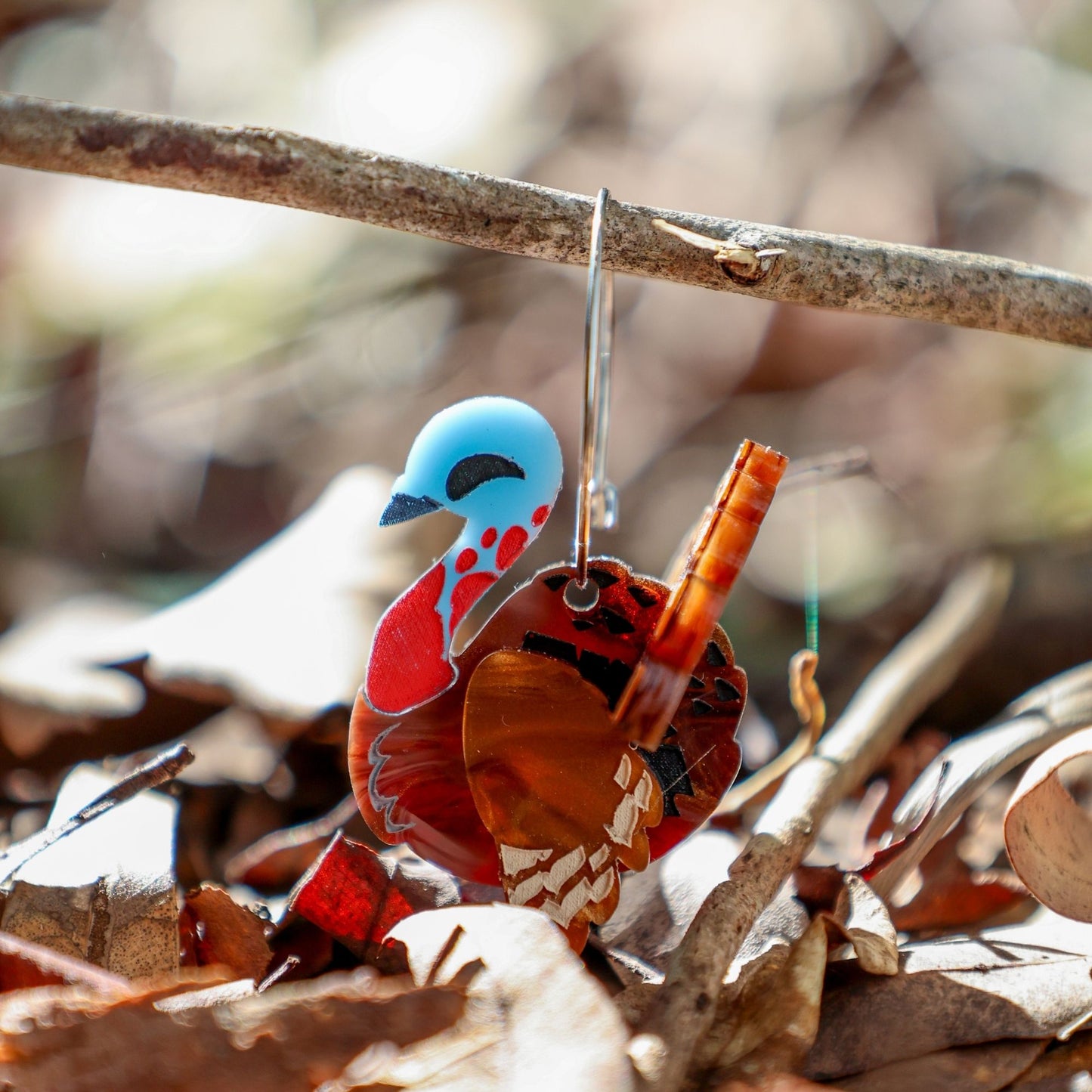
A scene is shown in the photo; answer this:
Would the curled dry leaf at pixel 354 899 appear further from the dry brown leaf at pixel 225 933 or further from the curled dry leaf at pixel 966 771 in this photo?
the curled dry leaf at pixel 966 771

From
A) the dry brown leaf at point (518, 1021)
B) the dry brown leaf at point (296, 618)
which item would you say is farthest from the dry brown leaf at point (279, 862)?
the dry brown leaf at point (518, 1021)

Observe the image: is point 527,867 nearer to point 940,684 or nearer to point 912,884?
point 912,884

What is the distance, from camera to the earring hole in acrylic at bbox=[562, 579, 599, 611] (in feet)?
3.43

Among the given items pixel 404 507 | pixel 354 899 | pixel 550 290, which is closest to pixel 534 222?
pixel 404 507

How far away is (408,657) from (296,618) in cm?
58

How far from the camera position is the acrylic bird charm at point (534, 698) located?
0.98m

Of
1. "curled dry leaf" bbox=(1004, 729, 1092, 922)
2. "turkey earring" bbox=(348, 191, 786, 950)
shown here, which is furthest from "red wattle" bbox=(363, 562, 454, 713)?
"curled dry leaf" bbox=(1004, 729, 1092, 922)

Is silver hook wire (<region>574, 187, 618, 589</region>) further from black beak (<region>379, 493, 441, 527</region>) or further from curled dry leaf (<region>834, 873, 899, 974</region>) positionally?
curled dry leaf (<region>834, 873, 899, 974</region>)

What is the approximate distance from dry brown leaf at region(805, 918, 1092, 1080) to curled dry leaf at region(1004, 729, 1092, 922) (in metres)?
0.05

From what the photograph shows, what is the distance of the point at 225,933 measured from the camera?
98cm

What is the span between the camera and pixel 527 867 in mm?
982

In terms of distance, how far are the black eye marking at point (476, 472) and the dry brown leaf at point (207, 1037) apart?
0.43 m

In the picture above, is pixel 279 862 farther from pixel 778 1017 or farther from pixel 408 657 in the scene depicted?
pixel 778 1017

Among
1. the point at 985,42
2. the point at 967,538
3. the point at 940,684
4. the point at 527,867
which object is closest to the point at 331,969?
the point at 527,867
